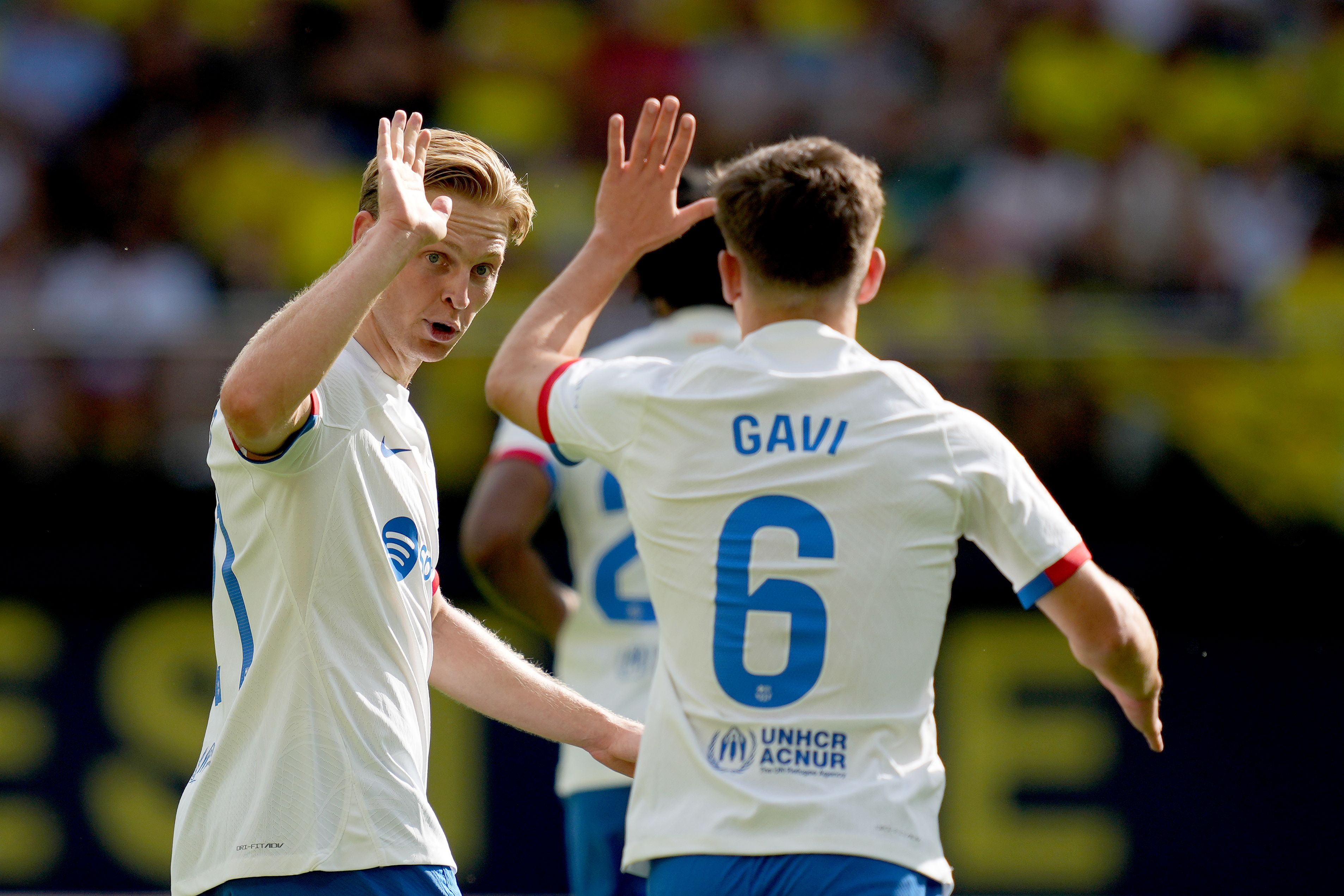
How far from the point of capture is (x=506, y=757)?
675cm

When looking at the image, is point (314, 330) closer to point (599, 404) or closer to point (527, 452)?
point (599, 404)

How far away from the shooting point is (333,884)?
102 inches

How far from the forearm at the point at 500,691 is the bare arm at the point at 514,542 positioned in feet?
5.83

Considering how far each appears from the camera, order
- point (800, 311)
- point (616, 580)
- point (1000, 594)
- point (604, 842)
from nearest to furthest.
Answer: point (800, 311)
point (604, 842)
point (616, 580)
point (1000, 594)

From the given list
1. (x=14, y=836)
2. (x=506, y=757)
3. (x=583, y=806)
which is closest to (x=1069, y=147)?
(x=506, y=757)

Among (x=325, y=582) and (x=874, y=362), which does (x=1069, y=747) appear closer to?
(x=874, y=362)

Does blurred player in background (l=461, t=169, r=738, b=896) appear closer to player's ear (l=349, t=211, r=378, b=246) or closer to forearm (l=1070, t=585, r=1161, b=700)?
player's ear (l=349, t=211, r=378, b=246)

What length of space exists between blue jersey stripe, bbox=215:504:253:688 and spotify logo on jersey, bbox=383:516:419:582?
0.86ft

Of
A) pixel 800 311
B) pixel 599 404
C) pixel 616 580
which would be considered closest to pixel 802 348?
pixel 800 311

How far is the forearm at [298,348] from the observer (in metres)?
2.39

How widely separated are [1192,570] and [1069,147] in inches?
142

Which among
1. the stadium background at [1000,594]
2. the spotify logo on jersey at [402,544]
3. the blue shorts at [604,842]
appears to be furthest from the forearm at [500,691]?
the stadium background at [1000,594]

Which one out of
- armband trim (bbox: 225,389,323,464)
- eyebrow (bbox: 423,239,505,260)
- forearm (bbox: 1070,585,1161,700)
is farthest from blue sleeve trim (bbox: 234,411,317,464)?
forearm (bbox: 1070,585,1161,700)

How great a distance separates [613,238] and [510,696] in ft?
3.24
